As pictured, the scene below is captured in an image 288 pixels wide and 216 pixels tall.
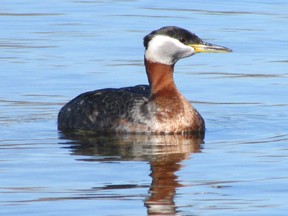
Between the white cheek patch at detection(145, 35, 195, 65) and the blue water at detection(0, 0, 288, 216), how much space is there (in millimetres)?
1072

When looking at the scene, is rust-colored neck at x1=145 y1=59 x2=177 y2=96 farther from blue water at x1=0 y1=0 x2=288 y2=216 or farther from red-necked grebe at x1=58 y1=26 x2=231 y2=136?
blue water at x1=0 y1=0 x2=288 y2=216

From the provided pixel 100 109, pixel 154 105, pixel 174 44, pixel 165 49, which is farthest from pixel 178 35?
pixel 100 109

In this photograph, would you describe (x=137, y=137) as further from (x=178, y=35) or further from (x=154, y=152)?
(x=178, y=35)

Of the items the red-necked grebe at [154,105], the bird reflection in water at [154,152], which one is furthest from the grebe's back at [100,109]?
the bird reflection in water at [154,152]

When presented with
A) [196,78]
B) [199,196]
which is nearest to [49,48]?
[196,78]

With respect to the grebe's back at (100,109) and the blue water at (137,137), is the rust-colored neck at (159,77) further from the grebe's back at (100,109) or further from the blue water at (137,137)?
the blue water at (137,137)

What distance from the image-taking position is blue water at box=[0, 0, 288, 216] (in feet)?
46.4

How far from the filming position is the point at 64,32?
2595cm

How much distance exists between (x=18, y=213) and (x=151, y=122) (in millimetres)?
5298

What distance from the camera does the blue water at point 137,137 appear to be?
556 inches

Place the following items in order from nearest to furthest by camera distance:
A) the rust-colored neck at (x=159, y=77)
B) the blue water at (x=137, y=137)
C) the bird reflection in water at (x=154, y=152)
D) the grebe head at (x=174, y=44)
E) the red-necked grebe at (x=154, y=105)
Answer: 1. the blue water at (x=137, y=137)
2. the bird reflection in water at (x=154, y=152)
3. the red-necked grebe at (x=154, y=105)
4. the grebe head at (x=174, y=44)
5. the rust-colored neck at (x=159, y=77)

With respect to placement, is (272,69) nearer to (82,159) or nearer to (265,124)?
(265,124)

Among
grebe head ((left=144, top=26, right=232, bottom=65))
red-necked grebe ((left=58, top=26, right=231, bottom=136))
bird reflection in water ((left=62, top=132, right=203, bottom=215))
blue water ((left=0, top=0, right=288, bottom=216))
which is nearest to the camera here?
blue water ((left=0, top=0, right=288, bottom=216))

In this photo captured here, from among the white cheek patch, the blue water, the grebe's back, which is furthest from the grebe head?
the blue water
